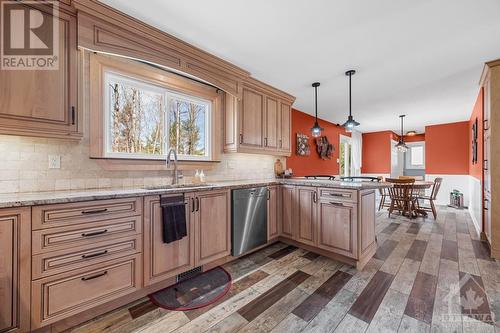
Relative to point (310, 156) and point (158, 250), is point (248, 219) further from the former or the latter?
point (310, 156)

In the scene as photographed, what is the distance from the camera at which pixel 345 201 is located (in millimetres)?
2445

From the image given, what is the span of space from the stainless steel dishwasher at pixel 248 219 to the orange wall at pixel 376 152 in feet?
22.2

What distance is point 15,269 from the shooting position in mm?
1303

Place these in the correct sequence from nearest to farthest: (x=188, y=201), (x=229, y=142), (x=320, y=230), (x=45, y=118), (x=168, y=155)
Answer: (x=45, y=118)
(x=188, y=201)
(x=168, y=155)
(x=320, y=230)
(x=229, y=142)

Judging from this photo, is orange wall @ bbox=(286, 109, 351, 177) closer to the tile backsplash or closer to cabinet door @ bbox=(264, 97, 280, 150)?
cabinet door @ bbox=(264, 97, 280, 150)

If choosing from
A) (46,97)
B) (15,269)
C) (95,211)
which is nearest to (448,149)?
(95,211)

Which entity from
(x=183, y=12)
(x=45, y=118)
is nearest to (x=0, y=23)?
(x=45, y=118)

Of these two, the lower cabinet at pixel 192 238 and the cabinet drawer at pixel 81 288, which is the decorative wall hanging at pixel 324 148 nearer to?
the lower cabinet at pixel 192 238

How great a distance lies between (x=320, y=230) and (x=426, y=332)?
131cm

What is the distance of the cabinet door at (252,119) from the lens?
3.08 meters

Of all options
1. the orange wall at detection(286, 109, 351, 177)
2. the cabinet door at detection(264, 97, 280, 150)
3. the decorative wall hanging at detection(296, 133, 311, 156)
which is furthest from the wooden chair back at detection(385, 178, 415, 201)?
the cabinet door at detection(264, 97, 280, 150)

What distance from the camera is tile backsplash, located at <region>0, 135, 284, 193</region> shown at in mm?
1631

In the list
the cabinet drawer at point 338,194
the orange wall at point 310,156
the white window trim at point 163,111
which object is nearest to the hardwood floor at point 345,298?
the cabinet drawer at point 338,194

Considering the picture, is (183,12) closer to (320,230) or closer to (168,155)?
(168,155)
